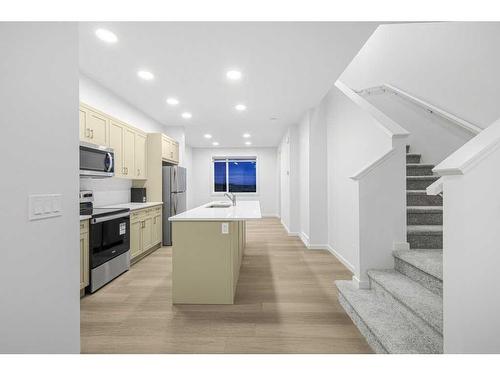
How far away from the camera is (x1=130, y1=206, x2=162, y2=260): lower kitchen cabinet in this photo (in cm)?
397

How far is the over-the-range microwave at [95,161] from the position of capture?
3004 millimetres

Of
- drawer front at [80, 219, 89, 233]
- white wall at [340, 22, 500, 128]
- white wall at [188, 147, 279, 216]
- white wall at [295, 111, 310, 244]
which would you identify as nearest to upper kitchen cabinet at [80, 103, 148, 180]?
drawer front at [80, 219, 89, 233]

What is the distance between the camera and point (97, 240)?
2.98 meters

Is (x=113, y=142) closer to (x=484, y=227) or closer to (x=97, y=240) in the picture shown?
(x=97, y=240)

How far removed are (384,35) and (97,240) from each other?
5824 mm

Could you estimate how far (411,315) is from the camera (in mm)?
1799

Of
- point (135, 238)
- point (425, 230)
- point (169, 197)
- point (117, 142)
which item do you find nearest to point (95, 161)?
point (117, 142)

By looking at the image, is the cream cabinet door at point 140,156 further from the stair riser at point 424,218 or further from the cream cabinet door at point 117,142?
the stair riser at point 424,218

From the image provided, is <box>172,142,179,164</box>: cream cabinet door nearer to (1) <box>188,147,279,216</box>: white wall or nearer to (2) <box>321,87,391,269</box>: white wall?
(2) <box>321,87,391,269</box>: white wall

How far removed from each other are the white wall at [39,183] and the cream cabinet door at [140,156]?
331 cm

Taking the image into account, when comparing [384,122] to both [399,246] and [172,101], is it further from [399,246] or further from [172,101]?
[172,101]

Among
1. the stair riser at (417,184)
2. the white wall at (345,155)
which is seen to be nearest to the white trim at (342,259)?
the white wall at (345,155)

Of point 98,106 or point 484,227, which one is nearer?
point 484,227

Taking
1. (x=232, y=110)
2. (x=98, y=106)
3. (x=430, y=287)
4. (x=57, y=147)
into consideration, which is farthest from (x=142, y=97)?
(x=430, y=287)
